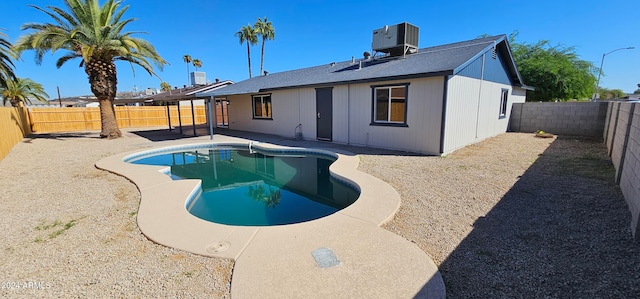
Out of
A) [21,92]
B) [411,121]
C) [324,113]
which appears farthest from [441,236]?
[21,92]

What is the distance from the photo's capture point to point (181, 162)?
380 inches

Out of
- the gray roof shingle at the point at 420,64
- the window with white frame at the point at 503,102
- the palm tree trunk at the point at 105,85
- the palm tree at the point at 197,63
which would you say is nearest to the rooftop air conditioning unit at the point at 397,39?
the gray roof shingle at the point at 420,64

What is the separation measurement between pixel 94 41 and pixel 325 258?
14591 mm

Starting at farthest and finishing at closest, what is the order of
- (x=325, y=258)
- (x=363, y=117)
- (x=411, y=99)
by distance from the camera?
(x=363, y=117), (x=411, y=99), (x=325, y=258)

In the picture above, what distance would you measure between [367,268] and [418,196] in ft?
8.33

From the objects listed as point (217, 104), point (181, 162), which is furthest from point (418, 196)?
point (217, 104)

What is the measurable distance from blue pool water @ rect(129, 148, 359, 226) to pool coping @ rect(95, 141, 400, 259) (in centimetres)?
34

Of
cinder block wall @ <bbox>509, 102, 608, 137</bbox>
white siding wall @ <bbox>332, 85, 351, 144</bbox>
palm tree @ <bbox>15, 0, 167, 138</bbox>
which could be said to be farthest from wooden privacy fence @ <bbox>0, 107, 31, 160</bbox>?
cinder block wall @ <bbox>509, 102, 608, 137</bbox>

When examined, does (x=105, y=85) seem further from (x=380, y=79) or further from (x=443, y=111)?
(x=443, y=111)

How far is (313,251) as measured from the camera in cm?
308

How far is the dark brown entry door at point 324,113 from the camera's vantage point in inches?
440

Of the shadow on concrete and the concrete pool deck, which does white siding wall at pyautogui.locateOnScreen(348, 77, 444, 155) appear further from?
the concrete pool deck

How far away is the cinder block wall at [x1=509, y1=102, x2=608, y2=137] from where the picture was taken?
12.0 meters

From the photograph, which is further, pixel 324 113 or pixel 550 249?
pixel 324 113
